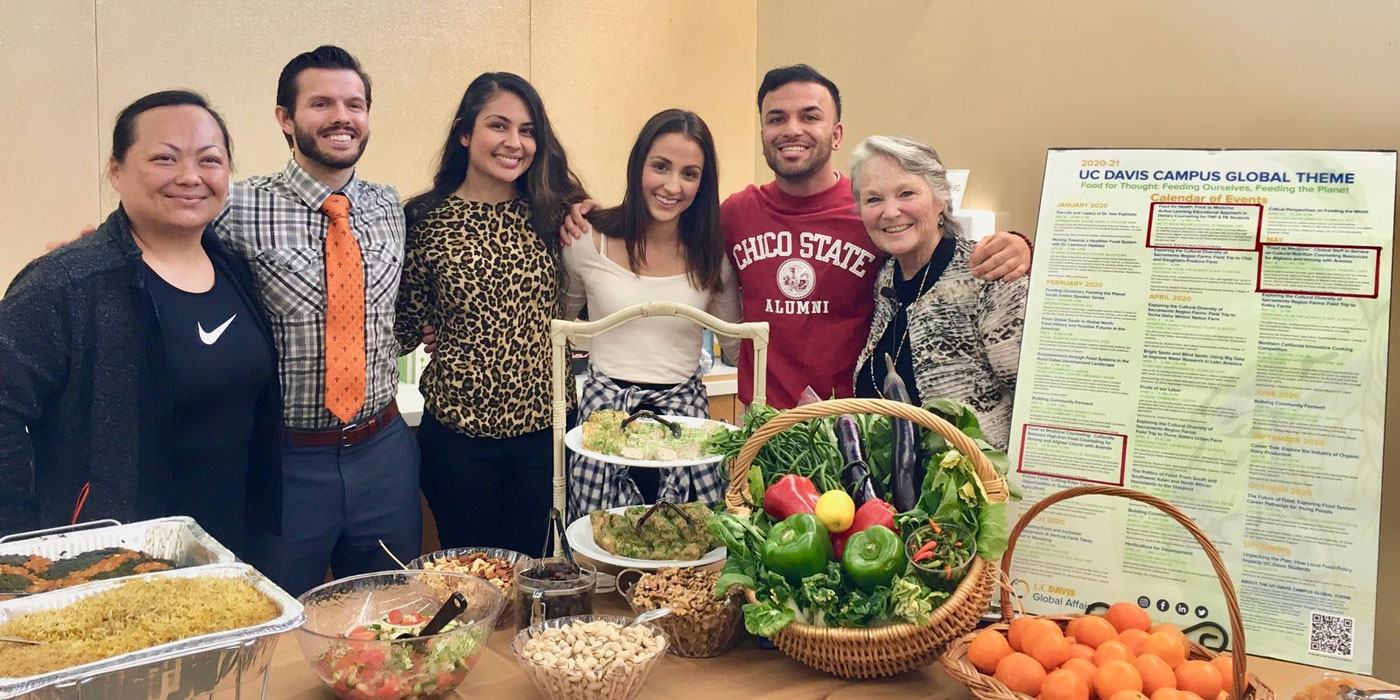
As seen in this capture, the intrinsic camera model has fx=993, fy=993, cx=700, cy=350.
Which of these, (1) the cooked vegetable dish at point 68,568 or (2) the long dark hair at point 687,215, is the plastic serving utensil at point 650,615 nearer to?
(1) the cooked vegetable dish at point 68,568

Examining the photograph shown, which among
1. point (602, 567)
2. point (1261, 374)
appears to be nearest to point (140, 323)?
point (602, 567)

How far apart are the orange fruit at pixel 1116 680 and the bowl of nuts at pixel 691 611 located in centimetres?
57

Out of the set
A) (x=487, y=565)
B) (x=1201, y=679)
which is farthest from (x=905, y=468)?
(x=487, y=565)

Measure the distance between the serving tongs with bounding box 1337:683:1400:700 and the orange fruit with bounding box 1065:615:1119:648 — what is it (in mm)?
292

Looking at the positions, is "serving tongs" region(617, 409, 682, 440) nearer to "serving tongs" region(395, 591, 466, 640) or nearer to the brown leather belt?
"serving tongs" region(395, 591, 466, 640)

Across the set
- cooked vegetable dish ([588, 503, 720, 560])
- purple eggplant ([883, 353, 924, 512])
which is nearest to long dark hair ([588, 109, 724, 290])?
cooked vegetable dish ([588, 503, 720, 560])

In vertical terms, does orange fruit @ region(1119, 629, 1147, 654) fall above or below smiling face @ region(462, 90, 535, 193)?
below

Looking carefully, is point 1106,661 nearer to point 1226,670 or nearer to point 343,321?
point 1226,670

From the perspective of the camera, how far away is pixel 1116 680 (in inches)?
53.1

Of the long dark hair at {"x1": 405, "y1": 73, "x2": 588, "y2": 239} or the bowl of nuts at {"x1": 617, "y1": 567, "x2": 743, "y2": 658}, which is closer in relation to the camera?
the bowl of nuts at {"x1": 617, "y1": 567, "x2": 743, "y2": 658}

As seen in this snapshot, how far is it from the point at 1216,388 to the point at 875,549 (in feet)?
2.74

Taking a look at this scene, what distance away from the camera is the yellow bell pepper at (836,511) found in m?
1.57

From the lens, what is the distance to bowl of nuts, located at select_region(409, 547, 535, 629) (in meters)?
1.75

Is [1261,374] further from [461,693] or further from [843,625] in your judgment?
[461,693]
